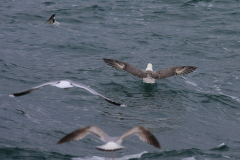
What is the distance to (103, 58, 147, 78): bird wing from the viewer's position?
16969 mm

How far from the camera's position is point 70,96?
1569 centimetres

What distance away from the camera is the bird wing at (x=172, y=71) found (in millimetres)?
16938

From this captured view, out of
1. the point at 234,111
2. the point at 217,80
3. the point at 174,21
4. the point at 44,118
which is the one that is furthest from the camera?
the point at 174,21

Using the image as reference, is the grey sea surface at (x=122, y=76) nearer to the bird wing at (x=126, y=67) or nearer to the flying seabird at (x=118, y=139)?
→ the bird wing at (x=126, y=67)

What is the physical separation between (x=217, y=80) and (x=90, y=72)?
509cm

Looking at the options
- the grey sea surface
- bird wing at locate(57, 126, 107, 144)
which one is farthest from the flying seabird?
the grey sea surface

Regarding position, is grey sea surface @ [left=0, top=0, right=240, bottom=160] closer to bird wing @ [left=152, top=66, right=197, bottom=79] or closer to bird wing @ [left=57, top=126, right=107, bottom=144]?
bird wing @ [left=152, top=66, right=197, bottom=79]

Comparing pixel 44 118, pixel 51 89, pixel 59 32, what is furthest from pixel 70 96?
pixel 59 32

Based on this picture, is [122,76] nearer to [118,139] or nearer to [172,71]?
[172,71]

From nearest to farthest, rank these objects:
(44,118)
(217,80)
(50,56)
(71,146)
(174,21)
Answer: (71,146), (44,118), (217,80), (50,56), (174,21)

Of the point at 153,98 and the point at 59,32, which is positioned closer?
the point at 153,98

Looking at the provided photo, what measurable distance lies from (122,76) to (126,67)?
0.72 m

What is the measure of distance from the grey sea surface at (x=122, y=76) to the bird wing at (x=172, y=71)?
1.67 feet

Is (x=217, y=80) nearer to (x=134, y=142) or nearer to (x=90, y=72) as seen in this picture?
(x=90, y=72)
